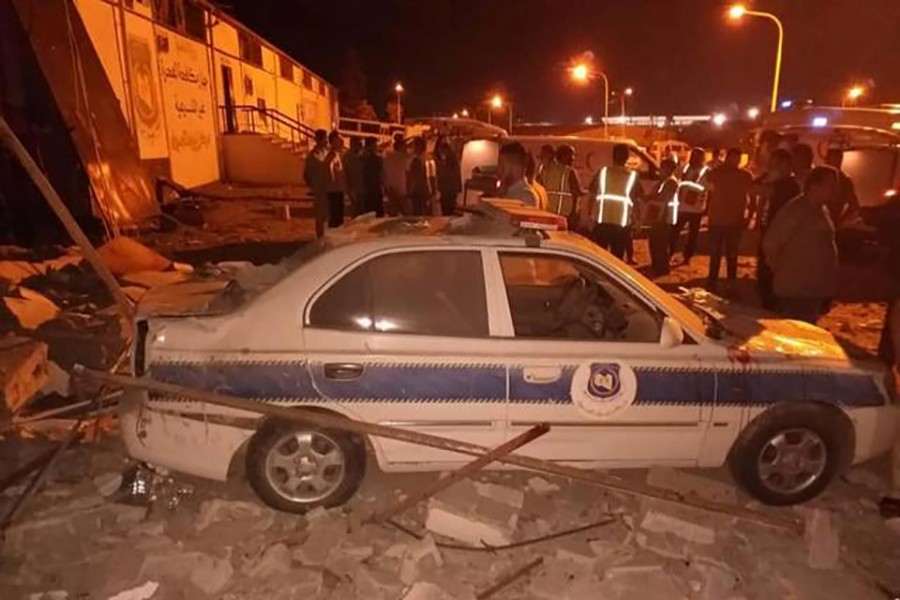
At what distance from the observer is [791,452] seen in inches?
169

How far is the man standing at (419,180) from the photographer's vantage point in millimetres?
12023

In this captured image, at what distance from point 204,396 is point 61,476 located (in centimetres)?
148

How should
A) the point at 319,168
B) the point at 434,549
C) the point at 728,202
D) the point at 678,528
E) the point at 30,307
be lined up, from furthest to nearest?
the point at 319,168 < the point at 728,202 < the point at 30,307 < the point at 678,528 < the point at 434,549

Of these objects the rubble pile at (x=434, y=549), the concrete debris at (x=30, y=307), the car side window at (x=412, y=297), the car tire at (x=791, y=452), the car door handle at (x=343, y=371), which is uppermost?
the car side window at (x=412, y=297)

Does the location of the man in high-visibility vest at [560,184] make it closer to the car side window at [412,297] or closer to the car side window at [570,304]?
the car side window at [570,304]

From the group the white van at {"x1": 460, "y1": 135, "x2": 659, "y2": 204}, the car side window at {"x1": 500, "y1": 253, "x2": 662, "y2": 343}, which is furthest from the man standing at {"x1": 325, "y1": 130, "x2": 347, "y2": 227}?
the car side window at {"x1": 500, "y1": 253, "x2": 662, "y2": 343}

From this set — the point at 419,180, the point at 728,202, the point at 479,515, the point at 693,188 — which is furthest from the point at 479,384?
the point at 419,180

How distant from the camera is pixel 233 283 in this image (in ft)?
14.8

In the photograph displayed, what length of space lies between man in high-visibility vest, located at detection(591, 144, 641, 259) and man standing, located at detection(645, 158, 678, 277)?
1.53 m

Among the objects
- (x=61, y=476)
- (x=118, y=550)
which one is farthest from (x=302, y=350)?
(x=61, y=476)

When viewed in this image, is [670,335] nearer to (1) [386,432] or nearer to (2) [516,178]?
(1) [386,432]

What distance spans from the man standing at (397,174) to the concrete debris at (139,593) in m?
9.31

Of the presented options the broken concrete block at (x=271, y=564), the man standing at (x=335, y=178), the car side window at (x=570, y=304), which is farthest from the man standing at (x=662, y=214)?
the broken concrete block at (x=271, y=564)

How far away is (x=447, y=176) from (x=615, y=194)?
4.68 metres
